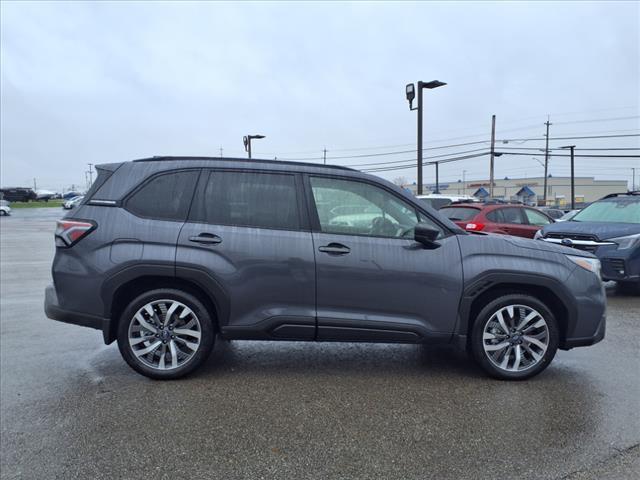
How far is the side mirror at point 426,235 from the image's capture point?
3902 millimetres

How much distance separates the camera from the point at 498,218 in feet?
35.1

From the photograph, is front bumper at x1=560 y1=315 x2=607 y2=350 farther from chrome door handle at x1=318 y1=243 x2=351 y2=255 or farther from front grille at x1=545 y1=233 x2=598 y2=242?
front grille at x1=545 y1=233 x2=598 y2=242

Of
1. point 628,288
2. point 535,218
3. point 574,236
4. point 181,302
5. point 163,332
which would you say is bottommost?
A: point 628,288

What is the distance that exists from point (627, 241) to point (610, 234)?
0.85 feet

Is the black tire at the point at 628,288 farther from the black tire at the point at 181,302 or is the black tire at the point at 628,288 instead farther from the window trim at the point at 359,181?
the black tire at the point at 181,302

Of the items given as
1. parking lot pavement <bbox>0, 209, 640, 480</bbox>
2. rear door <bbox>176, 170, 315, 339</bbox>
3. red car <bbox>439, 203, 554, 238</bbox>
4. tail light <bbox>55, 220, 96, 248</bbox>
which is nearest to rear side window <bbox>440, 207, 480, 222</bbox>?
red car <bbox>439, 203, 554, 238</bbox>

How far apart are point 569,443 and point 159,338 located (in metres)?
3.11

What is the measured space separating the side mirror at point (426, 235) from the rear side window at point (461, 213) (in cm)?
695

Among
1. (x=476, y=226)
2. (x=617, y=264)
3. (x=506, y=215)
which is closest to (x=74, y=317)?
(x=617, y=264)

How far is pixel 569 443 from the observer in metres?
3.08

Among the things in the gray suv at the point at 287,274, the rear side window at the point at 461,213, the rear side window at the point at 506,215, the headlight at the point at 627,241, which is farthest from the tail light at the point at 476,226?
the gray suv at the point at 287,274

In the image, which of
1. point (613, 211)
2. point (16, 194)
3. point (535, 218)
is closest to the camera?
point (613, 211)

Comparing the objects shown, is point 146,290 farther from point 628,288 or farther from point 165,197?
point 628,288

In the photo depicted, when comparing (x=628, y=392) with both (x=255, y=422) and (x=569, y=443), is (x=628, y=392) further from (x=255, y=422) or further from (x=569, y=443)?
(x=255, y=422)
